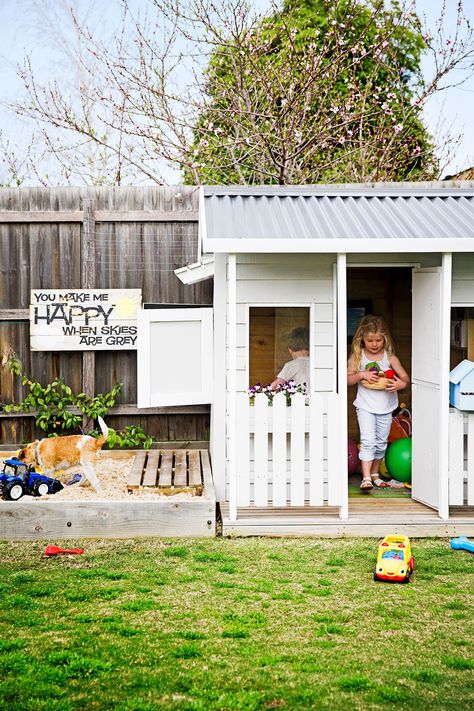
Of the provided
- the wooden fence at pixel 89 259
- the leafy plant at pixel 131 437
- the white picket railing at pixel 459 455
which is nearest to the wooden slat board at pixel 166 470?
the leafy plant at pixel 131 437

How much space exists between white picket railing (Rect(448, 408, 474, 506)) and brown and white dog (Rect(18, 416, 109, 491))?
2.90 metres

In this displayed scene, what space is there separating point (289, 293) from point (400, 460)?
1965 mm

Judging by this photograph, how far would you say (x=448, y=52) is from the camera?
12867 millimetres

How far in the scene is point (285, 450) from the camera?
6.71m

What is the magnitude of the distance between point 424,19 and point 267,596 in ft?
35.3

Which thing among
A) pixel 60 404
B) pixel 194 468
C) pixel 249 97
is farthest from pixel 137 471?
pixel 249 97

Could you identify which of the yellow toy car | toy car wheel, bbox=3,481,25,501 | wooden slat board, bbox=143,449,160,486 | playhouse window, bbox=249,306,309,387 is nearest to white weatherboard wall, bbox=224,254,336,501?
playhouse window, bbox=249,306,309,387

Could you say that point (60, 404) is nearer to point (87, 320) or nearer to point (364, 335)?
point (87, 320)

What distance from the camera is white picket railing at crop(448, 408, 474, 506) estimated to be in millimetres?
6871

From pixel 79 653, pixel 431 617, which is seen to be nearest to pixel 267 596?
pixel 431 617

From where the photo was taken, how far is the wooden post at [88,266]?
29.0 ft

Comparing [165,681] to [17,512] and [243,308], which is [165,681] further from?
[243,308]

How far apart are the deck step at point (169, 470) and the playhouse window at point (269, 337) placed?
1059mm

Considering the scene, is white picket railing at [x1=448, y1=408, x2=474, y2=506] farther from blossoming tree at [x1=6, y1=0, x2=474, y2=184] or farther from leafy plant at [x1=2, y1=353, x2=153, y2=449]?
blossoming tree at [x1=6, y1=0, x2=474, y2=184]
